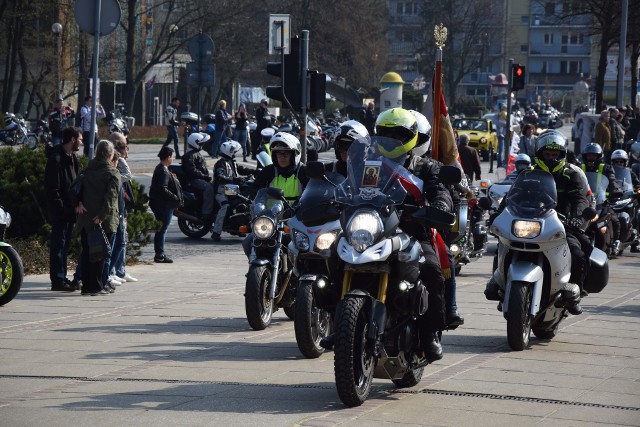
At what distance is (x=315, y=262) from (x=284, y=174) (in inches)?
113

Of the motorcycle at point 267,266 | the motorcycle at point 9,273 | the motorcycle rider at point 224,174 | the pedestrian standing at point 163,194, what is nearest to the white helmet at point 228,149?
the motorcycle rider at point 224,174

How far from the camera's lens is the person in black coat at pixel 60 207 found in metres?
→ 13.9

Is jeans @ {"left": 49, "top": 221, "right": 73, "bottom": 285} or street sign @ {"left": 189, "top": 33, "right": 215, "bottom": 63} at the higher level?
street sign @ {"left": 189, "top": 33, "right": 215, "bottom": 63}

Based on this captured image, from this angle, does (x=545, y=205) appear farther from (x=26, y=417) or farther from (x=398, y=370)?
(x=26, y=417)

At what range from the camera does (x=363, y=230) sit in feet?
25.0

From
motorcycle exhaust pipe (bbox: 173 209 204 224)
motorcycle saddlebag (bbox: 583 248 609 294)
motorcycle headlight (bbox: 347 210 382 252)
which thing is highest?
motorcycle headlight (bbox: 347 210 382 252)

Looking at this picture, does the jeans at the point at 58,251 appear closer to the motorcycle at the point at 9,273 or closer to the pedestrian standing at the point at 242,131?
the motorcycle at the point at 9,273

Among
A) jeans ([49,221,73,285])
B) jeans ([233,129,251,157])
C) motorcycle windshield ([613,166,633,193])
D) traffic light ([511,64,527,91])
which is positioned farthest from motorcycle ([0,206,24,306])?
jeans ([233,129,251,157])

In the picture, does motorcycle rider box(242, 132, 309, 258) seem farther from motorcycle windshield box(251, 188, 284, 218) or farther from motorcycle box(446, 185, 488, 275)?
motorcycle box(446, 185, 488, 275)

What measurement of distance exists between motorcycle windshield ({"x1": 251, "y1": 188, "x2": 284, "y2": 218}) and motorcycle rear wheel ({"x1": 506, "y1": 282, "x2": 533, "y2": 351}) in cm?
227

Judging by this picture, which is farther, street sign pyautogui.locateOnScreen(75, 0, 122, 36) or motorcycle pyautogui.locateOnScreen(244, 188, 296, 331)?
street sign pyautogui.locateOnScreen(75, 0, 122, 36)

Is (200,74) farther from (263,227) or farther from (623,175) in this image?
(263,227)

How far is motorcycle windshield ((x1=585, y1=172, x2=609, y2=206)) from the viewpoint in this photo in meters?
18.2

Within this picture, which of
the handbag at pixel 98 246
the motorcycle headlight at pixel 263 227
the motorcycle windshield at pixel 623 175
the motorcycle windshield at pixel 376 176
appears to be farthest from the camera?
the motorcycle windshield at pixel 623 175
